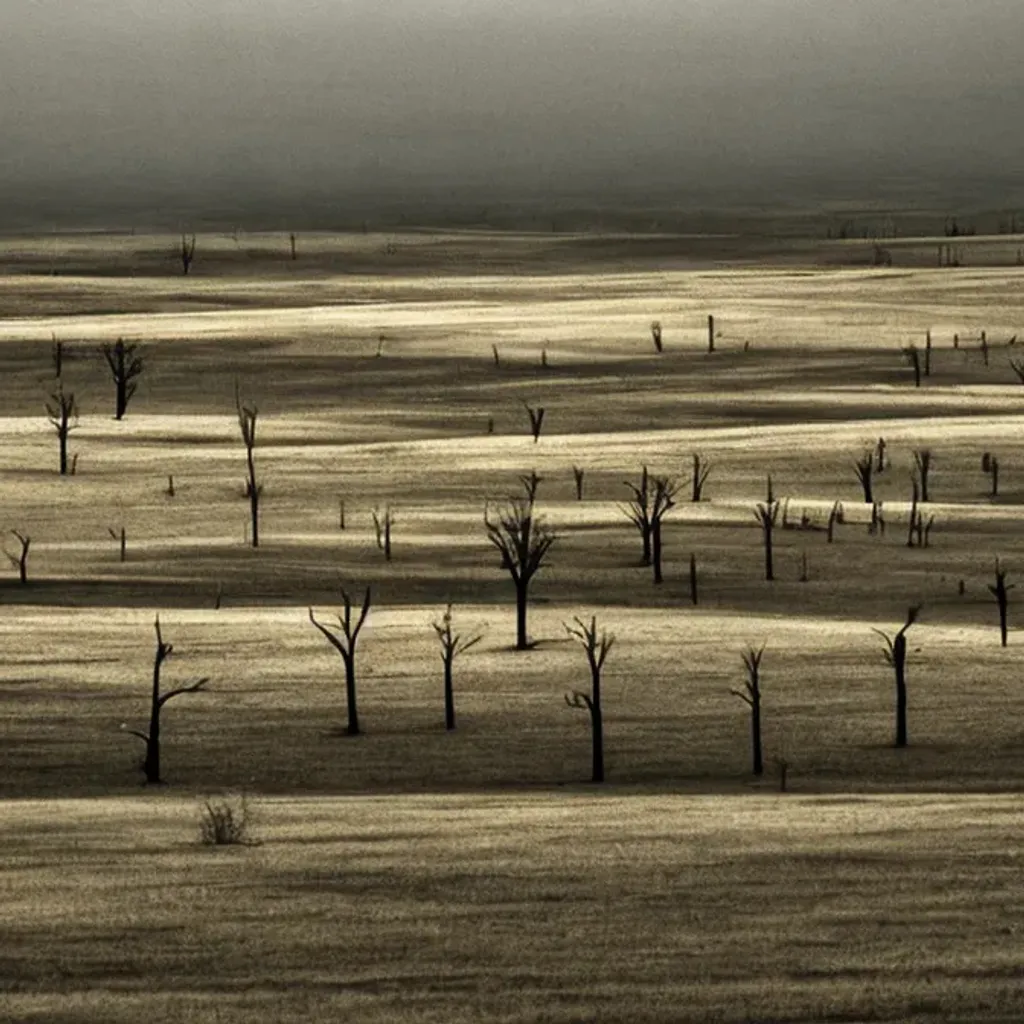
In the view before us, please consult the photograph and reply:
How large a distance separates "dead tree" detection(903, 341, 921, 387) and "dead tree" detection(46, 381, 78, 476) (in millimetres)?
20471

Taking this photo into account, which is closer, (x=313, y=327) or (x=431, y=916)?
(x=431, y=916)

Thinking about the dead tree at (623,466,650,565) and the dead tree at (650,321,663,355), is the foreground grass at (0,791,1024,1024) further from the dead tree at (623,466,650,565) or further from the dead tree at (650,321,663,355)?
the dead tree at (650,321,663,355)

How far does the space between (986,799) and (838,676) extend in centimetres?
818

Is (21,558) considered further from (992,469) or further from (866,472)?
(992,469)

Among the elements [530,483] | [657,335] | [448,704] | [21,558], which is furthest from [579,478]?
[657,335]

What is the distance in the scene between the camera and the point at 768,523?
4103 cm

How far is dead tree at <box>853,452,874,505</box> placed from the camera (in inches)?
1912

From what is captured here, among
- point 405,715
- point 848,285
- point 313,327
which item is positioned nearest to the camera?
point 405,715

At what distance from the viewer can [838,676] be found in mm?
31375

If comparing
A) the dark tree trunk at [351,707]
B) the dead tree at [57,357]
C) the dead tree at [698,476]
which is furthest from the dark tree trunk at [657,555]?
the dead tree at [57,357]

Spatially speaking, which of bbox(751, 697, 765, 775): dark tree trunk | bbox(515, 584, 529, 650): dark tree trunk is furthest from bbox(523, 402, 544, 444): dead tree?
bbox(751, 697, 765, 775): dark tree trunk

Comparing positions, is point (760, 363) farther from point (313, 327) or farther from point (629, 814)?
point (629, 814)

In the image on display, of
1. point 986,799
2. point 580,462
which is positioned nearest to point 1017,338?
point 580,462

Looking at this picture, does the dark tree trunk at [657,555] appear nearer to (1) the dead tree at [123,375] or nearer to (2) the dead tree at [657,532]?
(2) the dead tree at [657,532]
